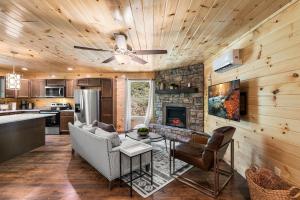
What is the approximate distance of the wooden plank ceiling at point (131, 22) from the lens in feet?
5.81

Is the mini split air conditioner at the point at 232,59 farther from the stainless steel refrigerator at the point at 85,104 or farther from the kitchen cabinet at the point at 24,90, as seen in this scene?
the kitchen cabinet at the point at 24,90

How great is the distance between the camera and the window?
20.2 ft

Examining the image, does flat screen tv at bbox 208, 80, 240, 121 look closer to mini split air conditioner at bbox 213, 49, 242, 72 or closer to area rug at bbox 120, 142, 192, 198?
mini split air conditioner at bbox 213, 49, 242, 72

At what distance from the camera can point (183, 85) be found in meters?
5.05

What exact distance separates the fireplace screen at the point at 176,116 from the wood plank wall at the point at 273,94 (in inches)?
91.9

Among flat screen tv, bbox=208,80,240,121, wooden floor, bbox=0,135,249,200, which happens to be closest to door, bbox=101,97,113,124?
wooden floor, bbox=0,135,249,200

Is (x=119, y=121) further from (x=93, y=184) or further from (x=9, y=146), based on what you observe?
(x=93, y=184)

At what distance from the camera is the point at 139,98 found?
6.20 metres

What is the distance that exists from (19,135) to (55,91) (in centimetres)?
257

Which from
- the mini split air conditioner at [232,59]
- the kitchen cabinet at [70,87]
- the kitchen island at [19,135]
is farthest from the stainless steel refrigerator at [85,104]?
the mini split air conditioner at [232,59]

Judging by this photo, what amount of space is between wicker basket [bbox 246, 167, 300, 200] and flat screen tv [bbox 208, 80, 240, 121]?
859 millimetres

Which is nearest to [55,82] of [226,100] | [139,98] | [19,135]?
[19,135]

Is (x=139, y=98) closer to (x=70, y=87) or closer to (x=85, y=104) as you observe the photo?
(x=85, y=104)

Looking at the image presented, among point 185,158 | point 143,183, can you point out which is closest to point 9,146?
point 143,183
